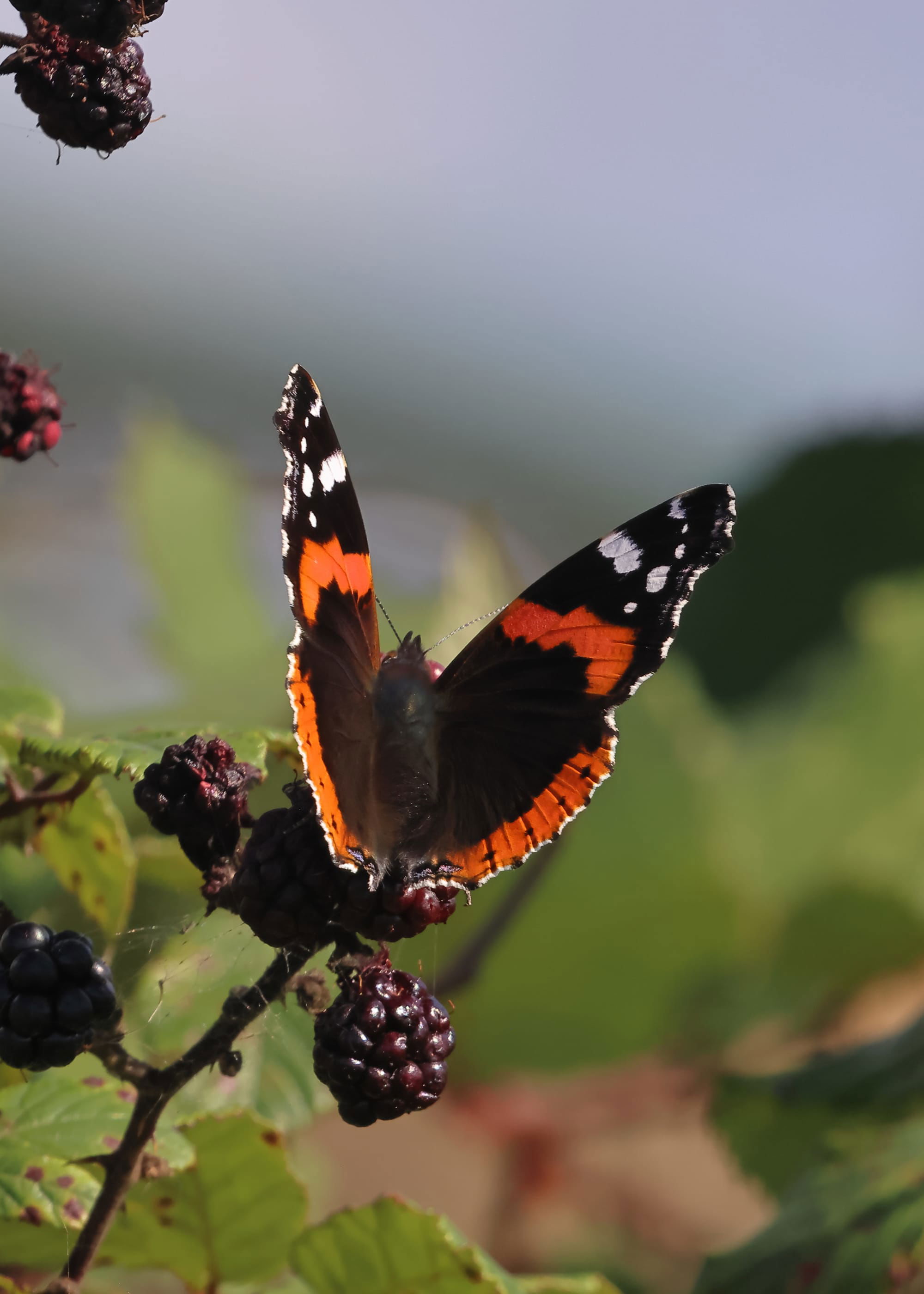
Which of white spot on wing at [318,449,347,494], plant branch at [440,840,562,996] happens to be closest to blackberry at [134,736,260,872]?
white spot on wing at [318,449,347,494]

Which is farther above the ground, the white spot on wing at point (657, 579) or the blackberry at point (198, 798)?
the white spot on wing at point (657, 579)

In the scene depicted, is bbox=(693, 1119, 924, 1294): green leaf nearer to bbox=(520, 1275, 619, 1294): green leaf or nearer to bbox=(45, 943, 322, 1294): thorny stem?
bbox=(520, 1275, 619, 1294): green leaf

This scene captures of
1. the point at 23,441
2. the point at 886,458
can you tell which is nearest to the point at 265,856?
the point at 23,441

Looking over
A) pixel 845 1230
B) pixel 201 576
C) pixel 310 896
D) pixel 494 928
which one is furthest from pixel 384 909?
pixel 201 576

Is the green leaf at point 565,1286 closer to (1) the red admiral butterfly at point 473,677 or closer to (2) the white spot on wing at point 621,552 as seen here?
(1) the red admiral butterfly at point 473,677

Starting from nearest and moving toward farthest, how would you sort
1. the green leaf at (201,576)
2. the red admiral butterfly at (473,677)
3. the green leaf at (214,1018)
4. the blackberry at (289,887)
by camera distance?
the blackberry at (289,887), the red admiral butterfly at (473,677), the green leaf at (214,1018), the green leaf at (201,576)

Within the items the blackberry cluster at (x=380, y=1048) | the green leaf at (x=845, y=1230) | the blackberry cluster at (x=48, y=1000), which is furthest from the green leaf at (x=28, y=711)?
the green leaf at (x=845, y=1230)

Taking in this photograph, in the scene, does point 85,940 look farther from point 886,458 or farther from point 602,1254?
point 886,458

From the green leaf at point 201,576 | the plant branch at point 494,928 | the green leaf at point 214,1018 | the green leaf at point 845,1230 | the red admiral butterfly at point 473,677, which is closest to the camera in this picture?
the red admiral butterfly at point 473,677
